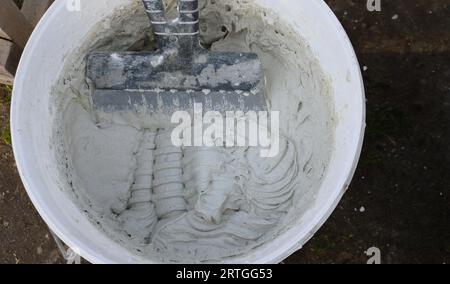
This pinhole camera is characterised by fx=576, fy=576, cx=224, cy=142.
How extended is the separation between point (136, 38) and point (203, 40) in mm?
170

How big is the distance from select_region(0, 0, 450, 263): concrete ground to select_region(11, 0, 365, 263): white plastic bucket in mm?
481

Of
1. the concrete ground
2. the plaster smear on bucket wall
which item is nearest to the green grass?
the concrete ground

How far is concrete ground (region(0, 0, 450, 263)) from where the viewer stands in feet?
5.43

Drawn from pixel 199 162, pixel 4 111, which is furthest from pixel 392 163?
pixel 4 111

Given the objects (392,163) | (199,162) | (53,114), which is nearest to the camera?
(53,114)

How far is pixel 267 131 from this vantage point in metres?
1.41

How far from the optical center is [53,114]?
129cm

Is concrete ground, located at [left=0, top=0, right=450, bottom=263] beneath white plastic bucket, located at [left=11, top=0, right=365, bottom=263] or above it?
beneath

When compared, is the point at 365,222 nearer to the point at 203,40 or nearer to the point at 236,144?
the point at 236,144

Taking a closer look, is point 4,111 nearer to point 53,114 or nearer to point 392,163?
point 53,114

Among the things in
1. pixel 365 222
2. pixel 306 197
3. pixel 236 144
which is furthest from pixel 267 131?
pixel 365 222

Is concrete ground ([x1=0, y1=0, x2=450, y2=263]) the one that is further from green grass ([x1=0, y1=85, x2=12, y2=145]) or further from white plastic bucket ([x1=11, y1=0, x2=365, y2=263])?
white plastic bucket ([x1=11, y1=0, x2=365, y2=263])

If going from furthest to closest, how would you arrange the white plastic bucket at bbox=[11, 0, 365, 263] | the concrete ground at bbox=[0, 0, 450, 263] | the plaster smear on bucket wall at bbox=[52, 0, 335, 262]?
1. the concrete ground at bbox=[0, 0, 450, 263]
2. the plaster smear on bucket wall at bbox=[52, 0, 335, 262]
3. the white plastic bucket at bbox=[11, 0, 365, 263]

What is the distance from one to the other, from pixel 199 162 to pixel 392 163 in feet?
2.04
